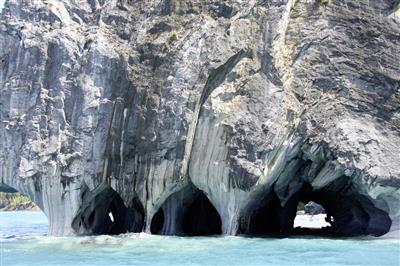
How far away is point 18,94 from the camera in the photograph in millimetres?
23953

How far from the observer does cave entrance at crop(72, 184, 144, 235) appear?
23172 millimetres

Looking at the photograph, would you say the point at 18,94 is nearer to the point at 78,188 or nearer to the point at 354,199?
the point at 78,188

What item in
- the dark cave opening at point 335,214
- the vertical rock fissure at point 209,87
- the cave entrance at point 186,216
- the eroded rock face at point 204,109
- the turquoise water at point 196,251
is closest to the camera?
the turquoise water at point 196,251

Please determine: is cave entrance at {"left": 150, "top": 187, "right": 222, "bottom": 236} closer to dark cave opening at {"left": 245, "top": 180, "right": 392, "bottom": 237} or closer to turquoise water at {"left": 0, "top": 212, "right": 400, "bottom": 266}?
dark cave opening at {"left": 245, "top": 180, "right": 392, "bottom": 237}

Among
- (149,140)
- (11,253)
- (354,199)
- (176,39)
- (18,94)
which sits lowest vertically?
(11,253)

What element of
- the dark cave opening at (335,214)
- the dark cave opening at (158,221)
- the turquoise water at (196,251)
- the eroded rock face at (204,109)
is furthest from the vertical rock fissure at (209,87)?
the dark cave opening at (335,214)

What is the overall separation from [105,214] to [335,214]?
34.2ft

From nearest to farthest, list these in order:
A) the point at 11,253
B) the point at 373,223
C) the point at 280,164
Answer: the point at 11,253, the point at 280,164, the point at 373,223

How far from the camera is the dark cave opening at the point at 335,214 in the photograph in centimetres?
2330

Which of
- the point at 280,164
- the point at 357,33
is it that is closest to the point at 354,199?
the point at 280,164

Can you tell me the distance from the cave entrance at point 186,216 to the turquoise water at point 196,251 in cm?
265

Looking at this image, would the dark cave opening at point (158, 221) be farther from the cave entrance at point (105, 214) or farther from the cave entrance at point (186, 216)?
the cave entrance at point (105, 214)

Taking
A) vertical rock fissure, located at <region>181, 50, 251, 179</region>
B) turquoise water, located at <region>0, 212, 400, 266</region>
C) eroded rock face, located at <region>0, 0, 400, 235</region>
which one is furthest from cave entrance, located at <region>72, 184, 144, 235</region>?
vertical rock fissure, located at <region>181, 50, 251, 179</region>

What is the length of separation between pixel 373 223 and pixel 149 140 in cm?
945
